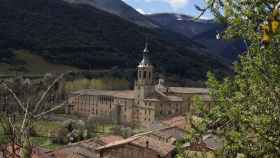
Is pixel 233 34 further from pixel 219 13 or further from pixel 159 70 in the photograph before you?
pixel 159 70

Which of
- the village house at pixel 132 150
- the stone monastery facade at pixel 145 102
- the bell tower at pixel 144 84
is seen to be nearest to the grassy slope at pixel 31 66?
the stone monastery facade at pixel 145 102

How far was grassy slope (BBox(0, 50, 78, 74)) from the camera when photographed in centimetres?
13600

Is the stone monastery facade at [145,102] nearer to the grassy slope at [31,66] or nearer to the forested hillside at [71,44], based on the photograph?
the grassy slope at [31,66]

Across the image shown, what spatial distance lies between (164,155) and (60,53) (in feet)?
405

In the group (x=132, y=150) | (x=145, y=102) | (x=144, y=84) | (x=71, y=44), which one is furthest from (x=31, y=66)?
(x=132, y=150)

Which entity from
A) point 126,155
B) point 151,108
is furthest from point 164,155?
point 151,108

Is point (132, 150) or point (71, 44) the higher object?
point (71, 44)

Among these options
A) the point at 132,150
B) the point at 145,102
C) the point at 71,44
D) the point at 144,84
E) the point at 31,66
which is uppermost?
the point at 71,44

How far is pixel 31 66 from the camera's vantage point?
477 feet

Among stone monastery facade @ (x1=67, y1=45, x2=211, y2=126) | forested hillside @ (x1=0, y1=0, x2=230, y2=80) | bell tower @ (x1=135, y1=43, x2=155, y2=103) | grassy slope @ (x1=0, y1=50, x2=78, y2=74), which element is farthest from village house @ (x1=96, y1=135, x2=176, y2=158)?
forested hillside @ (x1=0, y1=0, x2=230, y2=80)

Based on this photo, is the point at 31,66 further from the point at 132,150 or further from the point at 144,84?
the point at 132,150

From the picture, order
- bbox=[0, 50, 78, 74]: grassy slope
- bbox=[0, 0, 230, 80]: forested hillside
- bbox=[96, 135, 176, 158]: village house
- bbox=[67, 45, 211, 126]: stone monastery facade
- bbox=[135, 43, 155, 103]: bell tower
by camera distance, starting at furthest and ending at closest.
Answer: bbox=[0, 0, 230, 80]: forested hillside < bbox=[0, 50, 78, 74]: grassy slope < bbox=[67, 45, 211, 126]: stone monastery facade < bbox=[135, 43, 155, 103]: bell tower < bbox=[96, 135, 176, 158]: village house

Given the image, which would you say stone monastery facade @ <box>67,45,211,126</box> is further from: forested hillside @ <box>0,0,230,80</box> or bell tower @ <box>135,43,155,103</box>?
forested hillside @ <box>0,0,230,80</box>

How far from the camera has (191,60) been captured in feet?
635
